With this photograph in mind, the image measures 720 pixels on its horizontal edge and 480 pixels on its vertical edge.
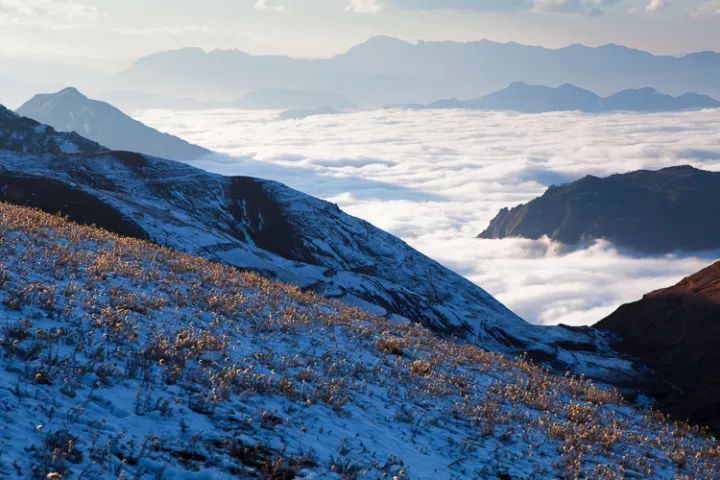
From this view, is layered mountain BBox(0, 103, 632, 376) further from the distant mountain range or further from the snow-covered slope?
the snow-covered slope

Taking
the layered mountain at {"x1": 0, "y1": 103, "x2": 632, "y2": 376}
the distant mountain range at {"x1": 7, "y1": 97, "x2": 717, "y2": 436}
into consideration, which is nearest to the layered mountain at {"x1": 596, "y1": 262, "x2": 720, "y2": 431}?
the distant mountain range at {"x1": 7, "y1": 97, "x2": 717, "y2": 436}

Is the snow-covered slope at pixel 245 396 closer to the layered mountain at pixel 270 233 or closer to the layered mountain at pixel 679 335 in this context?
the layered mountain at pixel 679 335

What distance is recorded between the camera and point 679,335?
224ft

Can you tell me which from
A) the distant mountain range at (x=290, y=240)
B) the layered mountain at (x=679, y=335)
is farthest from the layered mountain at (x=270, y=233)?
the layered mountain at (x=679, y=335)

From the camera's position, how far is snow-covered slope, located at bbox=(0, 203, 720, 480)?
738 centimetres

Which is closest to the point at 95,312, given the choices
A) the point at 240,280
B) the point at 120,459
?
the point at 120,459

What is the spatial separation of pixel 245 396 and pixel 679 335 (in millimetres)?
69514

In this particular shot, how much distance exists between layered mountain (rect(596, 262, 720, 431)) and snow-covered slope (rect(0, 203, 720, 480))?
34.7 m

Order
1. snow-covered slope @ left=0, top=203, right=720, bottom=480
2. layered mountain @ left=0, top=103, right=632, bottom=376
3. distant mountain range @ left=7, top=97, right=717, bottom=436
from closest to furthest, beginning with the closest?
snow-covered slope @ left=0, top=203, right=720, bottom=480, distant mountain range @ left=7, top=97, right=717, bottom=436, layered mountain @ left=0, top=103, right=632, bottom=376

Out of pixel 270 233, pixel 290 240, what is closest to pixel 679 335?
pixel 290 240

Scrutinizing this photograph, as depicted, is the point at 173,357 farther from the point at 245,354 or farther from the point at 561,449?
the point at 561,449

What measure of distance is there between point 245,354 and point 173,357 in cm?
177

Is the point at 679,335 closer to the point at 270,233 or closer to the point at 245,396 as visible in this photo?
the point at 270,233

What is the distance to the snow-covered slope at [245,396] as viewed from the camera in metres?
7.38
